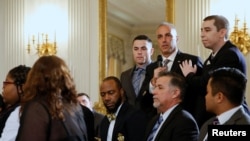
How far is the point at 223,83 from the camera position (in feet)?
9.96

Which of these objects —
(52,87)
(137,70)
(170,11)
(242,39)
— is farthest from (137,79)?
(52,87)

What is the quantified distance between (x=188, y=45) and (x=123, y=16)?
0.97 metres

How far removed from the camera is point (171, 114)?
11.5ft

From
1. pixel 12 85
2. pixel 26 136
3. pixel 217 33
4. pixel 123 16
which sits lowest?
pixel 26 136

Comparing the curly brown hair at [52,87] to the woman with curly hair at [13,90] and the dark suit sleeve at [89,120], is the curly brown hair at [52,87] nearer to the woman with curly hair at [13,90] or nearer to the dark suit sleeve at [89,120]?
the woman with curly hair at [13,90]

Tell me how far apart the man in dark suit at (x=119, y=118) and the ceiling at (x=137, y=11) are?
2332mm

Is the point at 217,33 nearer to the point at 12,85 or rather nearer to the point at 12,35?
the point at 12,85

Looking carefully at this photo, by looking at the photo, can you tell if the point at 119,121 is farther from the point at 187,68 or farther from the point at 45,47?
the point at 45,47

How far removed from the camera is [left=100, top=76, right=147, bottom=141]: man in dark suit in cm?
408

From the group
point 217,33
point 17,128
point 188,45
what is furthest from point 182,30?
point 17,128

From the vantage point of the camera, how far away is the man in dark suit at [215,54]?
11.9ft

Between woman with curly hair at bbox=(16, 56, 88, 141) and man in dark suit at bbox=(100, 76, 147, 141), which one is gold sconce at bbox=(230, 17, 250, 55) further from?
woman with curly hair at bbox=(16, 56, 88, 141)

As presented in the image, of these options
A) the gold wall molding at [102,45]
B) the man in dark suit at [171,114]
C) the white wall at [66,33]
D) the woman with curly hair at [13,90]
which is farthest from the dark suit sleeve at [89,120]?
the white wall at [66,33]

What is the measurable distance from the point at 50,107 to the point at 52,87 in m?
0.12
